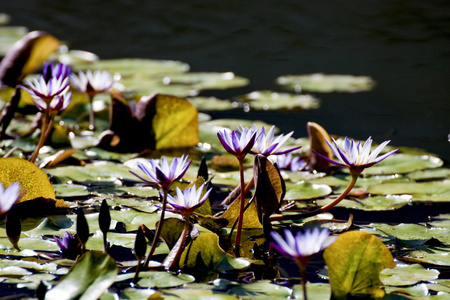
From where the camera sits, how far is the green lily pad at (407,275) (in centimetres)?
121

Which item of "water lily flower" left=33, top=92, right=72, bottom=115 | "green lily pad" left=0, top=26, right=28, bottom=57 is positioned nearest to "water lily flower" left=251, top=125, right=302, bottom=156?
"water lily flower" left=33, top=92, right=72, bottom=115

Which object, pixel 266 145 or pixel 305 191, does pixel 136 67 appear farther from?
pixel 266 145

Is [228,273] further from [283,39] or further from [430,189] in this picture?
[283,39]

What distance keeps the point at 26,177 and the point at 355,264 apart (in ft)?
2.63

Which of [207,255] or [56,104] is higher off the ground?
[56,104]

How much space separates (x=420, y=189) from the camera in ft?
6.16

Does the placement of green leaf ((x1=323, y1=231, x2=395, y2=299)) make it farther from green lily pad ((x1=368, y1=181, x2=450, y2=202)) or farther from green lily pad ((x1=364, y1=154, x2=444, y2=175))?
green lily pad ((x1=364, y1=154, x2=444, y2=175))

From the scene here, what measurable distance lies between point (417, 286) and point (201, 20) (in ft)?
14.1

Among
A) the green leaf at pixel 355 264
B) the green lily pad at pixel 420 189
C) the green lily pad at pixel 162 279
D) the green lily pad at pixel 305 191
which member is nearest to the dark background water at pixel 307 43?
the green lily pad at pixel 420 189

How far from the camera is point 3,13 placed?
579 centimetres

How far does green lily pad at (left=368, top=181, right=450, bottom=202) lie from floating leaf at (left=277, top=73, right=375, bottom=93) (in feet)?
4.94

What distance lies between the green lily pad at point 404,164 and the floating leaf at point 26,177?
3.62ft

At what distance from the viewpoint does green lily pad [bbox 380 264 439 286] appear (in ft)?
3.97

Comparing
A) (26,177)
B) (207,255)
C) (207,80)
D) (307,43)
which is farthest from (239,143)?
(307,43)
